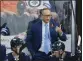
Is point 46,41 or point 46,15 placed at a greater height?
point 46,15

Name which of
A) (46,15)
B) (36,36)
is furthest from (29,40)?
(46,15)

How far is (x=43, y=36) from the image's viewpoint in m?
2.18

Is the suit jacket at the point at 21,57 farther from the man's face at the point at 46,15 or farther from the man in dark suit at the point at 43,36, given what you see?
the man's face at the point at 46,15

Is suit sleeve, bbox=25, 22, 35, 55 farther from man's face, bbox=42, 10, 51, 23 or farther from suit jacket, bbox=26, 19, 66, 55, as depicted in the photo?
man's face, bbox=42, 10, 51, 23

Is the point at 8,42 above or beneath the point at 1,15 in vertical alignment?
beneath

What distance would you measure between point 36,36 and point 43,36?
63mm

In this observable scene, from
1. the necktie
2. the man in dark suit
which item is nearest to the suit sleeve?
the man in dark suit

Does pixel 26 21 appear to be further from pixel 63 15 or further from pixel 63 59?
pixel 63 59

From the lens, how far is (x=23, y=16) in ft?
7.14

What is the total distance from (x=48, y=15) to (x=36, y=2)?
0.52 feet

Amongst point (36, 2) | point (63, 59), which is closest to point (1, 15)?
point (36, 2)

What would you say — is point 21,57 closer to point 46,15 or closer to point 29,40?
point 29,40

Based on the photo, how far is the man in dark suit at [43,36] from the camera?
7.14 feet

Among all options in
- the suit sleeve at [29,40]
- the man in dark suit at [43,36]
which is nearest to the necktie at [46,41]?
the man in dark suit at [43,36]
